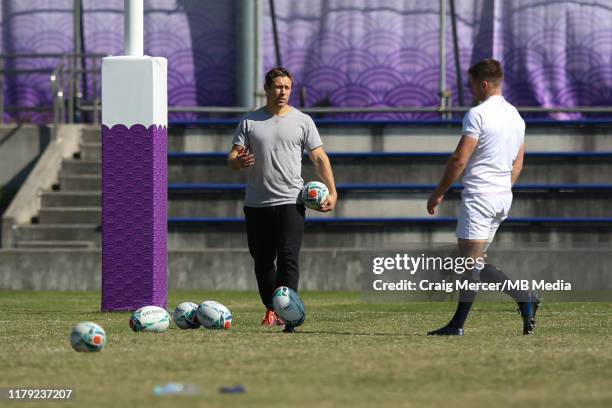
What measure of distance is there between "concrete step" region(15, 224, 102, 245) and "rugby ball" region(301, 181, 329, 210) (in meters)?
8.71

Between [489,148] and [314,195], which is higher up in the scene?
[489,148]

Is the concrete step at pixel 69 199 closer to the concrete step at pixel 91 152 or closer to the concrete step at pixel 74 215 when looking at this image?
the concrete step at pixel 74 215

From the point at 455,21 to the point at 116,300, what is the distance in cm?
1034

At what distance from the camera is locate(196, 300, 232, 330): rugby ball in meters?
11.2

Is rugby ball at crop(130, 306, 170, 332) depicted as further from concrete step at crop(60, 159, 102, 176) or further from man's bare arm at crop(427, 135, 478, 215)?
concrete step at crop(60, 159, 102, 176)

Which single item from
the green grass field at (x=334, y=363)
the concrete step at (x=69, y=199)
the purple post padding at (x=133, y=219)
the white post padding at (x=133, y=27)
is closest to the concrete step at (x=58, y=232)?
the concrete step at (x=69, y=199)

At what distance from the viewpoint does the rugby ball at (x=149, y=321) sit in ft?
36.2

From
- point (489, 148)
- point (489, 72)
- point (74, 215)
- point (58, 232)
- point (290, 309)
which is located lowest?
point (58, 232)

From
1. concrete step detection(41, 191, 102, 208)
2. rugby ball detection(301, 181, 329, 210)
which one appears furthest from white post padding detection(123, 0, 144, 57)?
concrete step detection(41, 191, 102, 208)

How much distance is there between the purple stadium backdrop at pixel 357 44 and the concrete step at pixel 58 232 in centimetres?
360

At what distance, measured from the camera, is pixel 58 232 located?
65.2 feet

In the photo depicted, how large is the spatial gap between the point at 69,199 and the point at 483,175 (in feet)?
36.0

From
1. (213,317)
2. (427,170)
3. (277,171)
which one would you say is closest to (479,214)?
(277,171)

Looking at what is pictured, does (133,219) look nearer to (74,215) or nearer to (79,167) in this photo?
(74,215)
